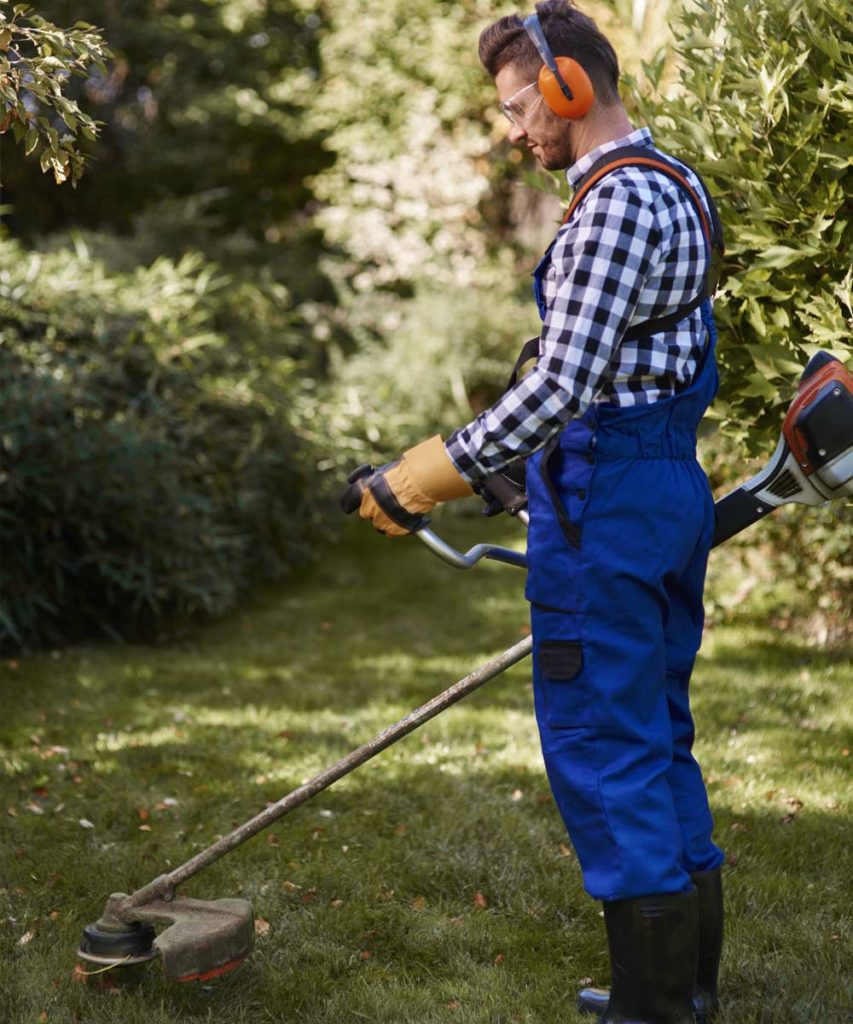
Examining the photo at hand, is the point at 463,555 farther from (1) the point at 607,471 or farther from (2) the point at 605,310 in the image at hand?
(2) the point at 605,310

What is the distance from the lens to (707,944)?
2.63 meters

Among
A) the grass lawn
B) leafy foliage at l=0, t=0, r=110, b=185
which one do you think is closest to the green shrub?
the grass lawn

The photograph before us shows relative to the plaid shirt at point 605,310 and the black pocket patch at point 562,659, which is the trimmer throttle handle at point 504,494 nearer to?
the plaid shirt at point 605,310

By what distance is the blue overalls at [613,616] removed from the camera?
227cm

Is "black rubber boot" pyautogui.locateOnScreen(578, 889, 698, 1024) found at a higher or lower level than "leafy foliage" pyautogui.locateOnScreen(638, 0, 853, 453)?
lower

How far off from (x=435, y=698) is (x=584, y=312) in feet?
2.95

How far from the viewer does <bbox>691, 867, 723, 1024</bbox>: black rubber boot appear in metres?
2.58

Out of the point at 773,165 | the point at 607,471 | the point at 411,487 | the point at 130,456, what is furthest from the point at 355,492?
the point at 130,456

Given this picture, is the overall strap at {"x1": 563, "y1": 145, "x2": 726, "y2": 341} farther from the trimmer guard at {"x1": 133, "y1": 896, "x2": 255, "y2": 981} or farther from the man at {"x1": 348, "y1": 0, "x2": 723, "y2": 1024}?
the trimmer guard at {"x1": 133, "y1": 896, "x2": 255, "y2": 981}

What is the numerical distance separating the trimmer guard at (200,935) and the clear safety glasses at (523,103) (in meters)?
1.81

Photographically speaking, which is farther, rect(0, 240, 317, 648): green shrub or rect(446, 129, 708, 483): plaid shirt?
rect(0, 240, 317, 648): green shrub

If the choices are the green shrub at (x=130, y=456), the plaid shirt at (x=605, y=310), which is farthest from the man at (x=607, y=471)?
the green shrub at (x=130, y=456)

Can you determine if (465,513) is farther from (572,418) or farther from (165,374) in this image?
(572,418)

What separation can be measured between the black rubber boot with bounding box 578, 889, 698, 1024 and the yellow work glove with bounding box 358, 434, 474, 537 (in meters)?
0.84
